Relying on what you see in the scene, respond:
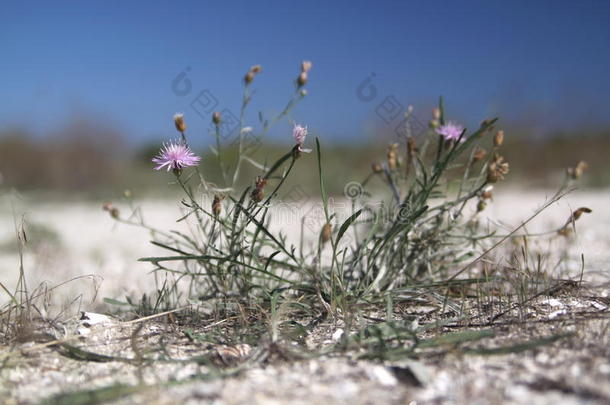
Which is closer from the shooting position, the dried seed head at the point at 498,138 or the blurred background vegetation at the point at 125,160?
the dried seed head at the point at 498,138

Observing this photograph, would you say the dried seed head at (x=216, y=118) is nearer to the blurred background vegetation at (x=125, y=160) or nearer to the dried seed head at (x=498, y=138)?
the dried seed head at (x=498, y=138)

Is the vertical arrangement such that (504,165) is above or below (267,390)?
above

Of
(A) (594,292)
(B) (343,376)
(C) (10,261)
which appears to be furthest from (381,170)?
(C) (10,261)

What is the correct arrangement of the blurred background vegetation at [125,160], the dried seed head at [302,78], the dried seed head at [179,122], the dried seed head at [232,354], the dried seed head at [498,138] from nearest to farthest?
the dried seed head at [232,354] < the dried seed head at [179,122] < the dried seed head at [498,138] < the dried seed head at [302,78] < the blurred background vegetation at [125,160]

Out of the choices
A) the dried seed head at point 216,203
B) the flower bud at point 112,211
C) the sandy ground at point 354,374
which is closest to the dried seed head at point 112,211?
the flower bud at point 112,211

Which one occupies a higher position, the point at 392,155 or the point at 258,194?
the point at 392,155

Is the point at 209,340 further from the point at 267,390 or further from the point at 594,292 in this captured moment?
the point at 594,292

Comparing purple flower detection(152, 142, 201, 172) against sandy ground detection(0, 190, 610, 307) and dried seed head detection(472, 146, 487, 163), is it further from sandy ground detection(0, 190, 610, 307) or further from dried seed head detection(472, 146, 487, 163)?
dried seed head detection(472, 146, 487, 163)

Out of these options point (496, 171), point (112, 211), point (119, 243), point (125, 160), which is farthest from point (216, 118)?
point (125, 160)

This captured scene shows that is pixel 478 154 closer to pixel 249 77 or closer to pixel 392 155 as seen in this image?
pixel 392 155
